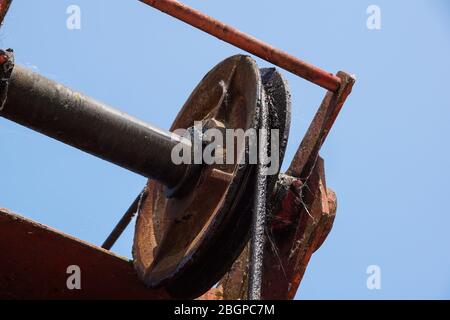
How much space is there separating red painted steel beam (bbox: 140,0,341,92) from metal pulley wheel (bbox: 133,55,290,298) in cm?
9

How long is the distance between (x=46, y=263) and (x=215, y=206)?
102 cm

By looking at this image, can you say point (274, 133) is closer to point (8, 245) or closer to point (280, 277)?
point (280, 277)

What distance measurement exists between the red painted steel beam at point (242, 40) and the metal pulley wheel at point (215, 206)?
0.30ft

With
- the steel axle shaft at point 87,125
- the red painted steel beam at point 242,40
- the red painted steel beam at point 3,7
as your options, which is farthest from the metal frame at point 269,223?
the red painted steel beam at point 3,7

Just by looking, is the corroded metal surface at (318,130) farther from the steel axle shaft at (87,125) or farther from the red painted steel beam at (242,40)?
the steel axle shaft at (87,125)

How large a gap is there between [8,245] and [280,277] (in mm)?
1591

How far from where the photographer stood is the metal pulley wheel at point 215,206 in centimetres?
389

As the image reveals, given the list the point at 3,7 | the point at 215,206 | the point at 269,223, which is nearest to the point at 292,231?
the point at 269,223

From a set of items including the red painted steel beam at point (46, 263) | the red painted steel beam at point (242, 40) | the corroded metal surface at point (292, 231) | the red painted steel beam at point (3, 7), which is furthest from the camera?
the corroded metal surface at point (292, 231)

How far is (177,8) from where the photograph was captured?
4133 mm

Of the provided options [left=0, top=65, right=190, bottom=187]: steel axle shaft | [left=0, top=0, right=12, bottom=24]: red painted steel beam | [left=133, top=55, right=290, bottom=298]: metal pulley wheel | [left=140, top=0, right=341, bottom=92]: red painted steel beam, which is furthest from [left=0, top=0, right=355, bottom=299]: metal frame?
[left=0, top=0, right=12, bottom=24]: red painted steel beam

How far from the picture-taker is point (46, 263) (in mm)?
4152

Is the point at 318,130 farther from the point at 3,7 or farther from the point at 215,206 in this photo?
the point at 3,7
